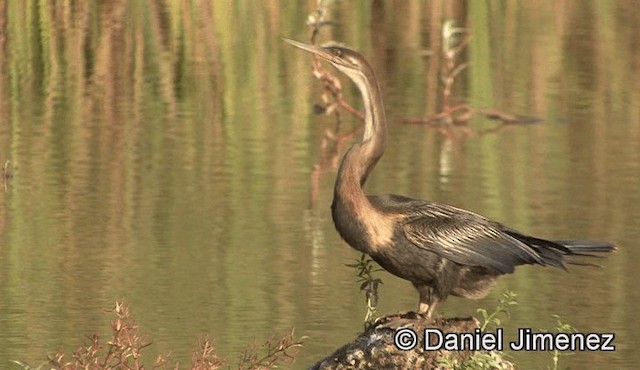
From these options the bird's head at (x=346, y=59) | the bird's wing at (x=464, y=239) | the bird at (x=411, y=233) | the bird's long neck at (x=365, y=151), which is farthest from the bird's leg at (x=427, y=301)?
the bird's head at (x=346, y=59)

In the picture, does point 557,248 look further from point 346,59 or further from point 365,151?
point 346,59

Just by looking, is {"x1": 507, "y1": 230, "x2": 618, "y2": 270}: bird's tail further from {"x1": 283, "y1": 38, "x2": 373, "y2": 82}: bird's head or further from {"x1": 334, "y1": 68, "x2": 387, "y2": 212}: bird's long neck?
{"x1": 283, "y1": 38, "x2": 373, "y2": 82}: bird's head

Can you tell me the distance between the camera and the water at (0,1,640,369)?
10.1 meters

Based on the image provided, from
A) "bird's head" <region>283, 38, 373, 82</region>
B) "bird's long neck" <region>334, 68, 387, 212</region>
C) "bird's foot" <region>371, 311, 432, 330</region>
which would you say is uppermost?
"bird's head" <region>283, 38, 373, 82</region>

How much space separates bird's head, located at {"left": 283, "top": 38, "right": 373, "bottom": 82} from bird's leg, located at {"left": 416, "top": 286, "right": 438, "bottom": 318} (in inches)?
33.0

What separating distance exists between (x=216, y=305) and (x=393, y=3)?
555 inches

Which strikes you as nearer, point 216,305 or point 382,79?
point 216,305

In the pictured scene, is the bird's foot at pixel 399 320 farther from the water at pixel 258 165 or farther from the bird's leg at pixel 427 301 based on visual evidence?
the water at pixel 258 165

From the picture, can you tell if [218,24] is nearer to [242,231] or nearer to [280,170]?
[280,170]

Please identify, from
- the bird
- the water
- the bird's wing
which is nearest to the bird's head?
the bird

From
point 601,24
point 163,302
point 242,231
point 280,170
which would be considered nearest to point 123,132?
point 280,170

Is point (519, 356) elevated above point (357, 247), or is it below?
below

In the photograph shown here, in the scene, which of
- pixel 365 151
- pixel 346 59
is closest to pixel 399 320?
pixel 365 151

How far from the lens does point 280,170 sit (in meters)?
13.7
